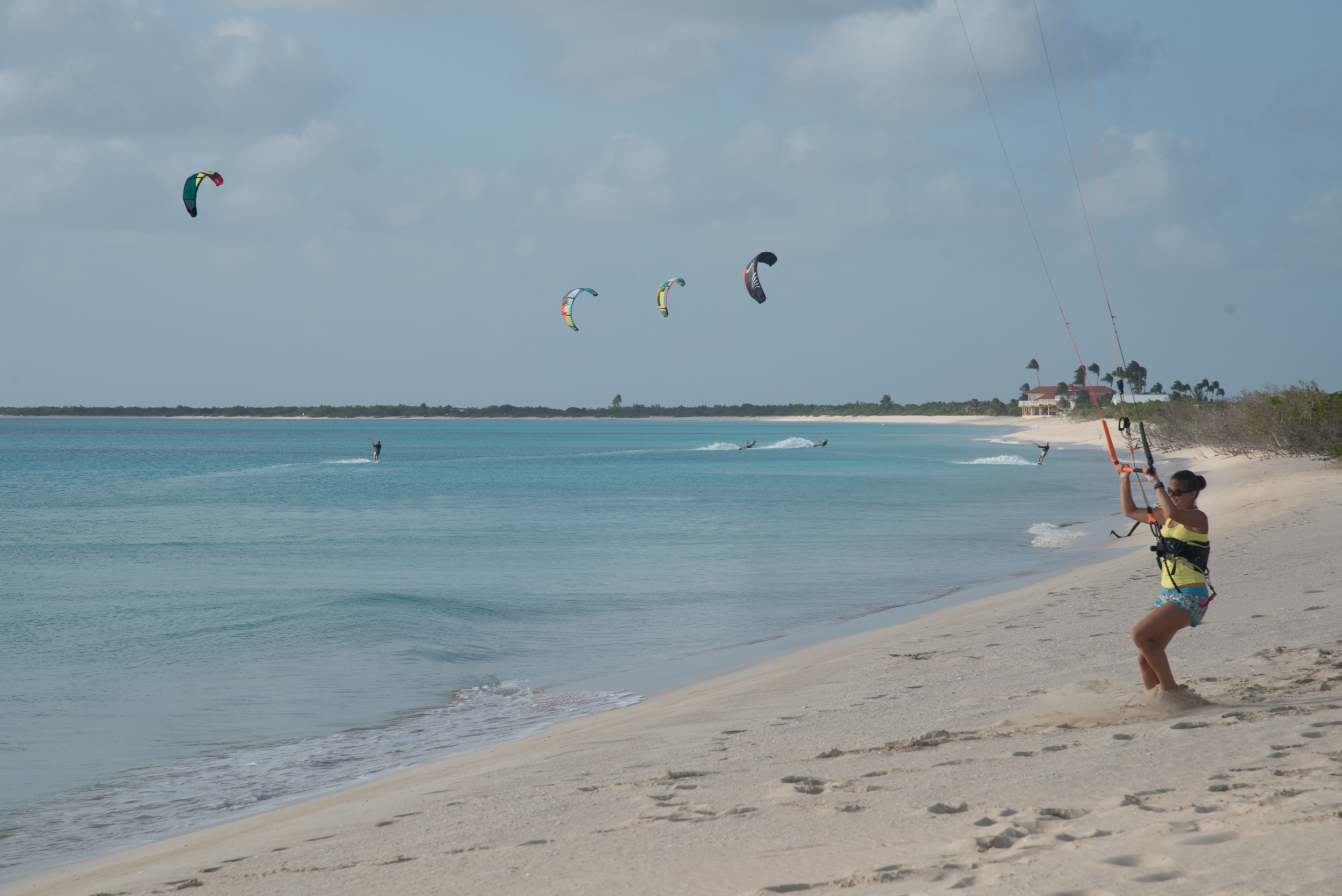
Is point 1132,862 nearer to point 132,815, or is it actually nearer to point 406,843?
point 406,843

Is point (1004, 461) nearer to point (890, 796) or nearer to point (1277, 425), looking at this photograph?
point (1277, 425)

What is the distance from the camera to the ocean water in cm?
730

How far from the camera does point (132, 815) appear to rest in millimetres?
6191

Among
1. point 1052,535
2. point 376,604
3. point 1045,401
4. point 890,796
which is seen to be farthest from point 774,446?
point 890,796

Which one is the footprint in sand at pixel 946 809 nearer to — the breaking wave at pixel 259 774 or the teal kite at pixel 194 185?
the breaking wave at pixel 259 774

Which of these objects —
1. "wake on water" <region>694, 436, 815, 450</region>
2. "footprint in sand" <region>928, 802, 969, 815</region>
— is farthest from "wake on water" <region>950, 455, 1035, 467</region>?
"footprint in sand" <region>928, 802, 969, 815</region>

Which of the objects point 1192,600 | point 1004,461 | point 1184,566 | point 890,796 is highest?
point 1184,566

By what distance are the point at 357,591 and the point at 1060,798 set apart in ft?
44.4

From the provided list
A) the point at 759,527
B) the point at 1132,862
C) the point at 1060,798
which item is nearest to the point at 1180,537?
the point at 1060,798

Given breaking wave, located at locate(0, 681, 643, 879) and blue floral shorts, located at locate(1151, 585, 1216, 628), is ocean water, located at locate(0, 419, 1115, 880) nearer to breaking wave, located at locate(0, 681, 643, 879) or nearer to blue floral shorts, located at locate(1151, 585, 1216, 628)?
breaking wave, located at locate(0, 681, 643, 879)

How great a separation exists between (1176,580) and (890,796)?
2208 mm

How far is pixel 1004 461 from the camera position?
51969mm

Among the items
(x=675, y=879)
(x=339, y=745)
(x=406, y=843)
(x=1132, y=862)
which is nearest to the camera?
(x=1132, y=862)

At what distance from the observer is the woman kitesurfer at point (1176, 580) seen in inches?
207
